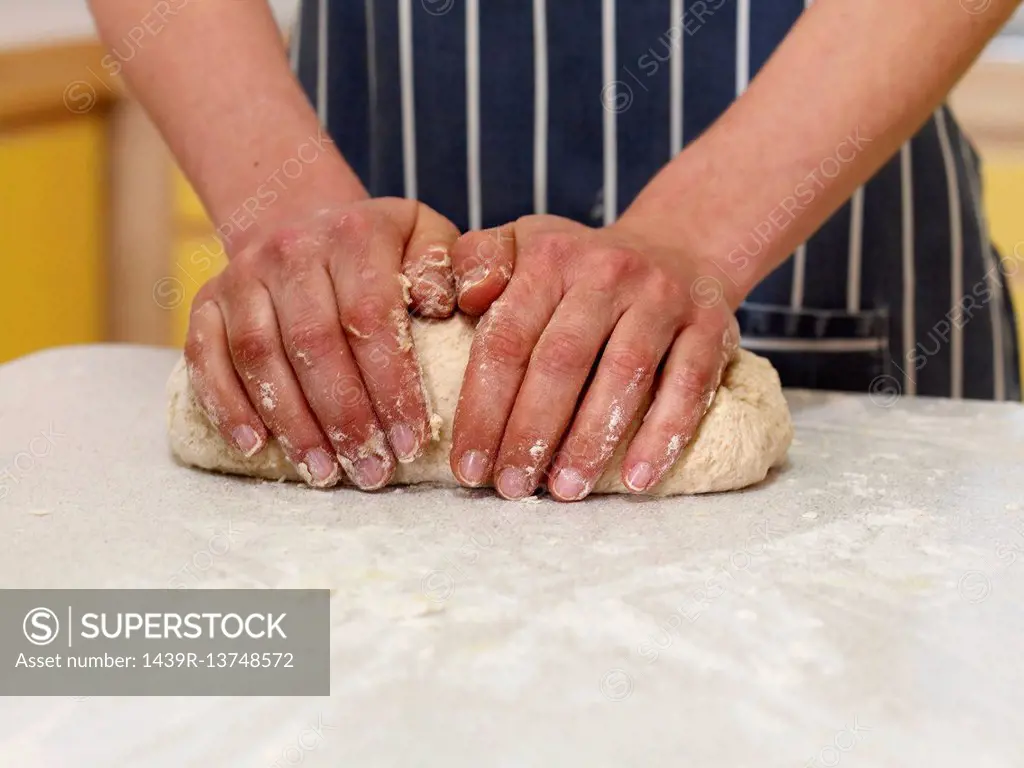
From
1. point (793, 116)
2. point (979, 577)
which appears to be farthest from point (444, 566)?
point (793, 116)

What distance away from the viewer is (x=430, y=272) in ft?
2.94

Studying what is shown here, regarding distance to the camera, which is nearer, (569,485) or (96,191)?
(569,485)

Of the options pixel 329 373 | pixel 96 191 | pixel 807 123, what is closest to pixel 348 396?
pixel 329 373

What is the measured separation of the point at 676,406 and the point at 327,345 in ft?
0.99

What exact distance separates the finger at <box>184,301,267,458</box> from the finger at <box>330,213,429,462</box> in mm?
117

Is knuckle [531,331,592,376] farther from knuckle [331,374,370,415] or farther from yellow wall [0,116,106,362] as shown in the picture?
yellow wall [0,116,106,362]

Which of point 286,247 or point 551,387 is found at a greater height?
point 286,247

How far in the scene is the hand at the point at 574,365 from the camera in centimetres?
83

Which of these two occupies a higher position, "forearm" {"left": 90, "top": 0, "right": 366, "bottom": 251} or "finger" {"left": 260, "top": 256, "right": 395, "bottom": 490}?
"forearm" {"left": 90, "top": 0, "right": 366, "bottom": 251}

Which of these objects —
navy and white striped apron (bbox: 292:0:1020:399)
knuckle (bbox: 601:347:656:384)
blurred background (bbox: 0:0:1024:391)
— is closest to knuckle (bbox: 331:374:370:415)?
knuckle (bbox: 601:347:656:384)

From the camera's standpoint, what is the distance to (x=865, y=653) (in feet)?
1.99

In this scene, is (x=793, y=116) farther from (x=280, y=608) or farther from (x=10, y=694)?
(x=10, y=694)

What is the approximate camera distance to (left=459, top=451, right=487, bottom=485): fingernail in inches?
33.2

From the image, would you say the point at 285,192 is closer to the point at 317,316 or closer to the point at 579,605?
the point at 317,316
